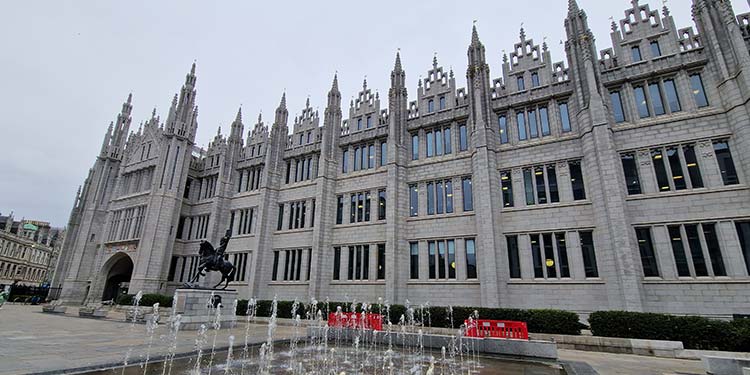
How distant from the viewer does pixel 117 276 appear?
4044 centimetres

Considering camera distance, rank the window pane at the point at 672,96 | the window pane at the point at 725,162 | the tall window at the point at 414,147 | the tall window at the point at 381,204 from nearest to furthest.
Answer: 1. the window pane at the point at 725,162
2. the window pane at the point at 672,96
3. the tall window at the point at 381,204
4. the tall window at the point at 414,147

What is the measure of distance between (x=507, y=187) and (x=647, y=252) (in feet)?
26.3

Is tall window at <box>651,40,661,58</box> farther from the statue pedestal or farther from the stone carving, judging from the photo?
the statue pedestal

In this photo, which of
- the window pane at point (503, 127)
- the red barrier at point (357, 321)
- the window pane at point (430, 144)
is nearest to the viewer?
the red barrier at point (357, 321)

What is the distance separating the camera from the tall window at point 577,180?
19750 mm

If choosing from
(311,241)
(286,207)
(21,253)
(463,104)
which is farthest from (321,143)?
(21,253)

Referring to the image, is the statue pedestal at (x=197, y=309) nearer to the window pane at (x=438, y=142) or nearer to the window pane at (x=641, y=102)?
the window pane at (x=438, y=142)

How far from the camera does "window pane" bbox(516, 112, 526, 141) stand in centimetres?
2269

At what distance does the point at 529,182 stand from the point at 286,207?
2129 centimetres

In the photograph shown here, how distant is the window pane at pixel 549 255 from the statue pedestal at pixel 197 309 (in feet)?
61.7

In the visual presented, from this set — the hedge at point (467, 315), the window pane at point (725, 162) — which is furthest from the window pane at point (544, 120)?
the hedge at point (467, 315)

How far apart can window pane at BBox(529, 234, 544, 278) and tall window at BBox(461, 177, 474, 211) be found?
429cm

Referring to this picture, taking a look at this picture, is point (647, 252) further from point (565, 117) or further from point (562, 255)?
point (565, 117)

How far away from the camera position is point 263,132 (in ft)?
119
